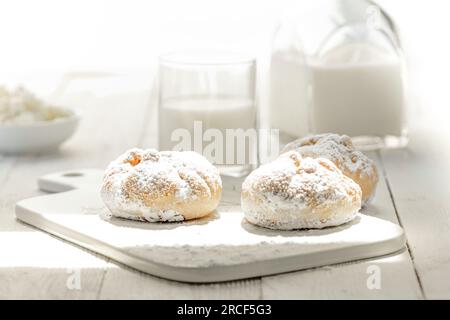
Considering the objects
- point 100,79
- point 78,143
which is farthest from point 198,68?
point 100,79

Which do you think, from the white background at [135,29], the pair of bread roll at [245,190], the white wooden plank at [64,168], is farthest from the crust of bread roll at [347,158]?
the white background at [135,29]

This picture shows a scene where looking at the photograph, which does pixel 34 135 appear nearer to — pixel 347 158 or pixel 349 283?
pixel 347 158

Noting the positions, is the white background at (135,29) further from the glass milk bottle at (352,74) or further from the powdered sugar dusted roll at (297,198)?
the powdered sugar dusted roll at (297,198)

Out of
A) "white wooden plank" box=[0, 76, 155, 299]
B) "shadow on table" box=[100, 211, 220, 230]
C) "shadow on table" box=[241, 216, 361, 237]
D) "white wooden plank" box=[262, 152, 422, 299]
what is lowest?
"white wooden plank" box=[0, 76, 155, 299]

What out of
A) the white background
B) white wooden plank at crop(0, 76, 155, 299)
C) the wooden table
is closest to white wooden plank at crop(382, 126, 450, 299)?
the wooden table

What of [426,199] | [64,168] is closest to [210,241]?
[426,199]

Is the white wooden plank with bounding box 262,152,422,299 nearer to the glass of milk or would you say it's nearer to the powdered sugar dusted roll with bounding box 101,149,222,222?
the powdered sugar dusted roll with bounding box 101,149,222,222
